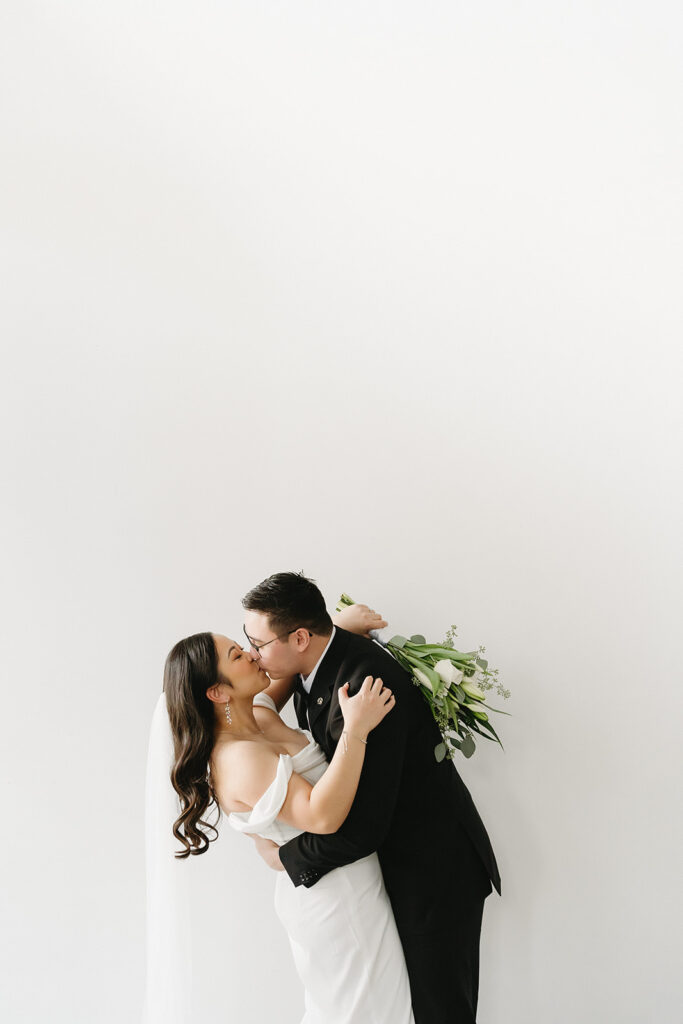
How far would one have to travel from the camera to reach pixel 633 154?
265cm

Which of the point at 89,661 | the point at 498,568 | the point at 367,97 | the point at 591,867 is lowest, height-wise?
the point at 591,867

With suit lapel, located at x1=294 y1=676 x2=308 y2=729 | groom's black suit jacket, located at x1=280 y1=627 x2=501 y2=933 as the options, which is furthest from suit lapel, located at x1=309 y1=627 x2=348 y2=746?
suit lapel, located at x1=294 y1=676 x2=308 y2=729

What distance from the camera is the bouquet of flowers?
2219 millimetres

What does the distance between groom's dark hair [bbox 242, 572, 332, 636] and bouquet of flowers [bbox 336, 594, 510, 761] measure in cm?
33

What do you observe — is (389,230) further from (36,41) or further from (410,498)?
(36,41)

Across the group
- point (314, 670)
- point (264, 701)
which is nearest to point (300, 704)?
point (264, 701)

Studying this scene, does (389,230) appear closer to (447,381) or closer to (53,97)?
(447,381)

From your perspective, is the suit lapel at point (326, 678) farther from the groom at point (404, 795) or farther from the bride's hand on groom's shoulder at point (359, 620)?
the bride's hand on groom's shoulder at point (359, 620)

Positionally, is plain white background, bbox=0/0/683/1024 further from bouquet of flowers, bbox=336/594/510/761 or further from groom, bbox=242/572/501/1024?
groom, bbox=242/572/501/1024

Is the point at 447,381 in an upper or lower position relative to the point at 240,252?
lower

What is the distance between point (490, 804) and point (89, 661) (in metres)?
1.43

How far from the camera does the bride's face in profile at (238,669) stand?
Answer: 210 cm

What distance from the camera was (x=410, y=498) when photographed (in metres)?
2.62

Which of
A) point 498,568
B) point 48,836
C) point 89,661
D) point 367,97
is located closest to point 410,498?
point 498,568
